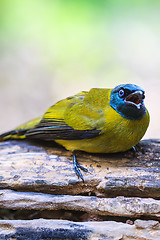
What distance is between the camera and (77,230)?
8.98ft

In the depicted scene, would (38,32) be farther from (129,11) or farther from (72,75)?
(129,11)

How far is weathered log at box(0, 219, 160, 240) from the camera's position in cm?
268

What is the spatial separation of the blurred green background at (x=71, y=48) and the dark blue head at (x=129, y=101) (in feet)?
11.9

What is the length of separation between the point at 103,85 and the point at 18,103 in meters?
1.92

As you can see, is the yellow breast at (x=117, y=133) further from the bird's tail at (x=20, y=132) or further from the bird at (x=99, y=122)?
the bird's tail at (x=20, y=132)

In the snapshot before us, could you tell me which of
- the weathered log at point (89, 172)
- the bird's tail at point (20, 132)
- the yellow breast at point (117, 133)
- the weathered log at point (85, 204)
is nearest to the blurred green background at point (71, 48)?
the bird's tail at point (20, 132)

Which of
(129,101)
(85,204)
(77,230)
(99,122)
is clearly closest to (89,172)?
(85,204)

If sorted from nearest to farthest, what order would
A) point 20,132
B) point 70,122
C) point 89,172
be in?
point 89,172 < point 70,122 < point 20,132

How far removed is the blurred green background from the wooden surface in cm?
341

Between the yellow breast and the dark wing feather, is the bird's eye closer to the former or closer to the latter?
the yellow breast

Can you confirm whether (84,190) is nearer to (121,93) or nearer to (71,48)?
(121,93)

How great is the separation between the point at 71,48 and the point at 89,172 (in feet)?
16.5

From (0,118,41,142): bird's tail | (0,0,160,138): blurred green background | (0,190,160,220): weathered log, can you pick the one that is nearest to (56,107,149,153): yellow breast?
(0,190,160,220): weathered log

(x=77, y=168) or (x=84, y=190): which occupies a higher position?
(x=77, y=168)
